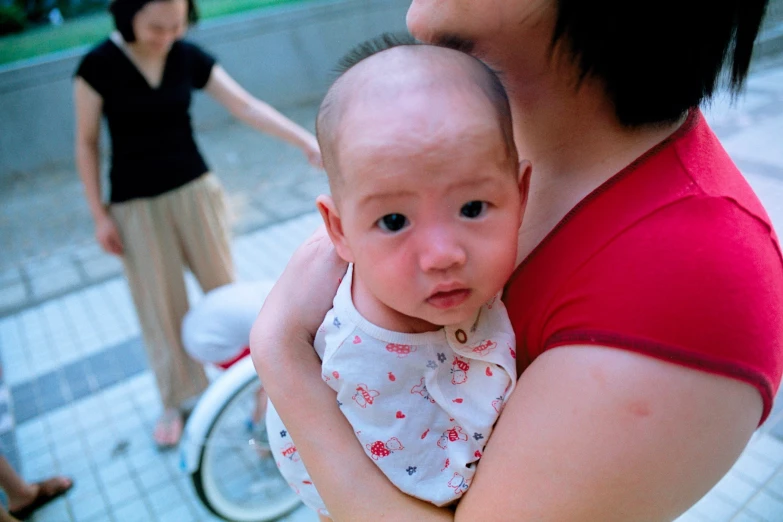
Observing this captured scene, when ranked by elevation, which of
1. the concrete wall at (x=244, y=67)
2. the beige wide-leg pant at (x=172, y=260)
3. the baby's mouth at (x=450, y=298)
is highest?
the baby's mouth at (x=450, y=298)

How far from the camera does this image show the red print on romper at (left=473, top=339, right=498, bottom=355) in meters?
0.96

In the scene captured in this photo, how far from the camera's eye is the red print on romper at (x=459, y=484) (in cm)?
95

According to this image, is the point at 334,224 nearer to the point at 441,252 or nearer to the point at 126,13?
the point at 441,252

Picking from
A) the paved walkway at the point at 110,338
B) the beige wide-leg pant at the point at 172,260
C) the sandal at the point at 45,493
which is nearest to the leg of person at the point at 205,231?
the beige wide-leg pant at the point at 172,260

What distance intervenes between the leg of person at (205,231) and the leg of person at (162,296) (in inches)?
2.1

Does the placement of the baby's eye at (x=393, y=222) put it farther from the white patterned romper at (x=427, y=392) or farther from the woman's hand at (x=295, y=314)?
the woman's hand at (x=295, y=314)

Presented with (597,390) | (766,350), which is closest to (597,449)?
(597,390)

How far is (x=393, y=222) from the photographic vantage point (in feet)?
2.90

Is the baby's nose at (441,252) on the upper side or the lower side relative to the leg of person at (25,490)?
upper

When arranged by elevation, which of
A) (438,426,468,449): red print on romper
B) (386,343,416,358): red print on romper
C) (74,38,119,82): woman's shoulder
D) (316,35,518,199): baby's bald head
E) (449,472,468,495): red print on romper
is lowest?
(74,38,119,82): woman's shoulder

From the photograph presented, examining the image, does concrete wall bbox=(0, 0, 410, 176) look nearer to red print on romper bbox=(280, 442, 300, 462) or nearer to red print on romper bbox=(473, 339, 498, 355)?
red print on romper bbox=(280, 442, 300, 462)

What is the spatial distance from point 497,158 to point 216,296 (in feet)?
5.88

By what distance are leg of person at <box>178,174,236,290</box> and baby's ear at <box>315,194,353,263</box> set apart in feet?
7.12

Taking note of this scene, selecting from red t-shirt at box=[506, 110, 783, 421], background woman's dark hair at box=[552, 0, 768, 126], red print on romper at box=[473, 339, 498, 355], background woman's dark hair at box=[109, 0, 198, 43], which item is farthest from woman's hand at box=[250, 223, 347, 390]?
background woman's dark hair at box=[109, 0, 198, 43]
